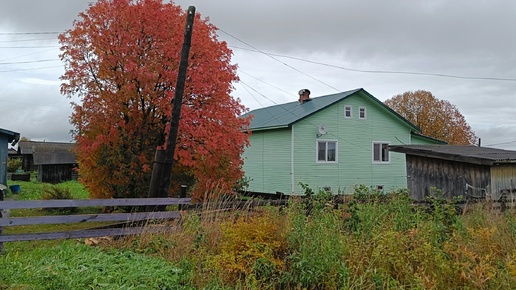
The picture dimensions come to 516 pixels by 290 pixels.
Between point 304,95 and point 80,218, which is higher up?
point 304,95

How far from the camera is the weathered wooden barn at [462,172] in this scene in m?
13.1

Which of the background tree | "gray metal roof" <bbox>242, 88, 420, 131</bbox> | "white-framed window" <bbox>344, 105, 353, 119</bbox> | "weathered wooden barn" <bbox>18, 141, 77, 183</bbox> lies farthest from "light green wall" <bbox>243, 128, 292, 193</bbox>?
the background tree

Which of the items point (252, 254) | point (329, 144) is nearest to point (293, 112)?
point (329, 144)

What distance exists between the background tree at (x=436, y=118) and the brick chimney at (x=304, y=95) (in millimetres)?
20208

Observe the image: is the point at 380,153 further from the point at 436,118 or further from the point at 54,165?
the point at 54,165

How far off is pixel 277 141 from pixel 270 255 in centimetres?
1854

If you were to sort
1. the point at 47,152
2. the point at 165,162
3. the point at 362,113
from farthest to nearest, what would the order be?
the point at 47,152, the point at 362,113, the point at 165,162

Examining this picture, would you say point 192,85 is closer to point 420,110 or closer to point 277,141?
point 277,141

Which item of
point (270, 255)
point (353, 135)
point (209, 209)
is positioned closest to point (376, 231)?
point (270, 255)

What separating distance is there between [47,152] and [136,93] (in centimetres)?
3376

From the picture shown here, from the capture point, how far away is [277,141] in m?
23.8

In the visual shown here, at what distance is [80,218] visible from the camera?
796 cm

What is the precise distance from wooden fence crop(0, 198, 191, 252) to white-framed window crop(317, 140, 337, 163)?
49.8 ft

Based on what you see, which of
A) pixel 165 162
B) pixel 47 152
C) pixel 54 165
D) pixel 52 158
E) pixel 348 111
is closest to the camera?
pixel 165 162
